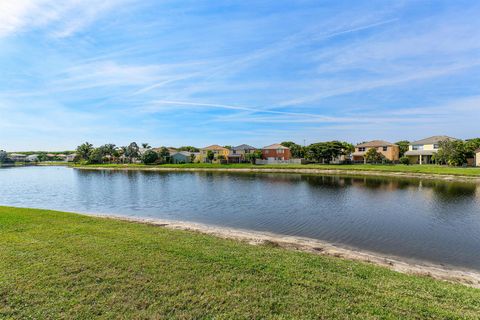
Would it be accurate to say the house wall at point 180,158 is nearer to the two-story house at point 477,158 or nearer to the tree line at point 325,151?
the tree line at point 325,151

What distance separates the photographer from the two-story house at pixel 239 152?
269 ft

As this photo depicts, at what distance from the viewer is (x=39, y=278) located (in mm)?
6148

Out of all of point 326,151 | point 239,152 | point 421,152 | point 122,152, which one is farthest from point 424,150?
point 122,152

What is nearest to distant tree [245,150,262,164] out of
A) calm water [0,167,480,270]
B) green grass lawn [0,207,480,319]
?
calm water [0,167,480,270]

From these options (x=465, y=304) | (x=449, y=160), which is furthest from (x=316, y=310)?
(x=449, y=160)

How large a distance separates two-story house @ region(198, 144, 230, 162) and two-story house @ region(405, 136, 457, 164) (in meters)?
51.3

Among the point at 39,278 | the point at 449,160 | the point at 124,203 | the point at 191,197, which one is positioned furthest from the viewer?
the point at 449,160

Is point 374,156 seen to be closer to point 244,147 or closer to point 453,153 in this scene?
point 453,153

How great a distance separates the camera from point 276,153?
266 ft

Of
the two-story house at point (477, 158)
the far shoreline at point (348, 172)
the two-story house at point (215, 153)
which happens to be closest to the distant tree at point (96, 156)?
the far shoreline at point (348, 172)

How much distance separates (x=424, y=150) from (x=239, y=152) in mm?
50854

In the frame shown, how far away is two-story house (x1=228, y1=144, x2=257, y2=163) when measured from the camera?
8194 centimetres

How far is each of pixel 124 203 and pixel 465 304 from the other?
24850 mm

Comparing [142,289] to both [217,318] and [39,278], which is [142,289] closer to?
[217,318]
